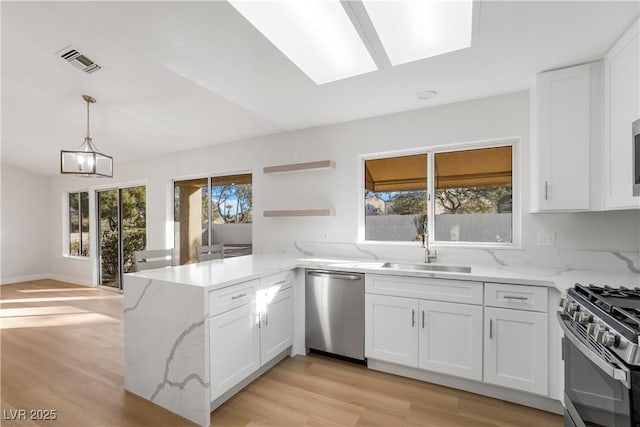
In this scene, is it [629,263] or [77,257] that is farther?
[77,257]

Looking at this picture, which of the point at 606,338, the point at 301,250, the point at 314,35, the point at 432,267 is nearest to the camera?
the point at 606,338

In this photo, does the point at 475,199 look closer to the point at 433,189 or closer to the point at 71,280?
the point at 433,189

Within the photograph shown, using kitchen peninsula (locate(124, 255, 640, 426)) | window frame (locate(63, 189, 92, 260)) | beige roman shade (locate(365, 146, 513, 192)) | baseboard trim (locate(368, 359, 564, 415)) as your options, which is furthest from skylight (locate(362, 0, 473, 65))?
window frame (locate(63, 189, 92, 260))

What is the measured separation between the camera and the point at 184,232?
16.1ft

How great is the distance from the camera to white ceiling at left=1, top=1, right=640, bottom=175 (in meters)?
1.79

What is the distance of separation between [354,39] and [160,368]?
9.05ft

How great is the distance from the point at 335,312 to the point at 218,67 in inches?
92.3

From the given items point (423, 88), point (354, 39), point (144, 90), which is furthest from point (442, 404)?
point (144, 90)

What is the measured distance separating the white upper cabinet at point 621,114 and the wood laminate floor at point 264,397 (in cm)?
156

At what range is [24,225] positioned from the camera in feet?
21.0

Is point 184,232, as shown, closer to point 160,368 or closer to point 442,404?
point 160,368

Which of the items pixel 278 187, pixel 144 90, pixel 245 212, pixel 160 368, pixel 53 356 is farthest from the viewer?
pixel 245 212

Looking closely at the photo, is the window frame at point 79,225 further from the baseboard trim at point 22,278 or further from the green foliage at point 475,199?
the green foliage at point 475,199

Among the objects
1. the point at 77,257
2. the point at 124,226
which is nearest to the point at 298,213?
the point at 124,226
